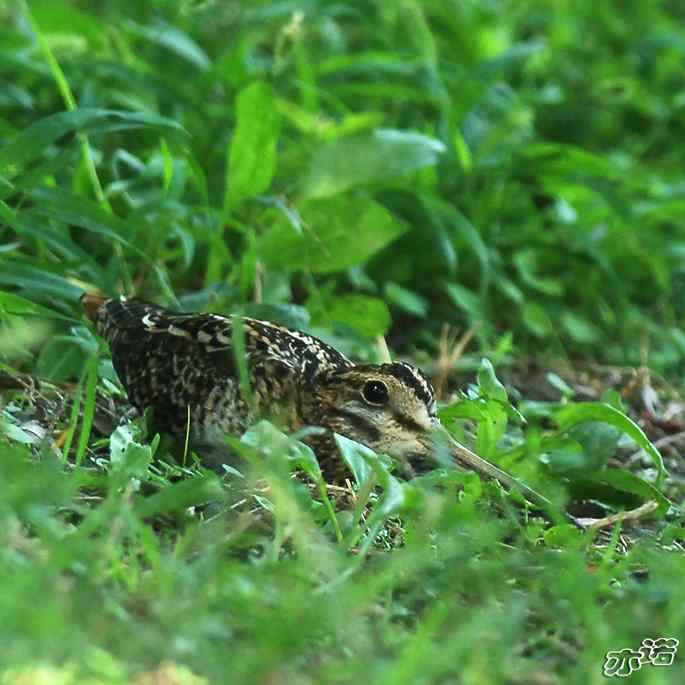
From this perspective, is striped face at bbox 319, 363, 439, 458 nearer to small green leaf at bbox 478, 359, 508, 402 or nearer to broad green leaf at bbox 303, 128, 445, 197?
small green leaf at bbox 478, 359, 508, 402

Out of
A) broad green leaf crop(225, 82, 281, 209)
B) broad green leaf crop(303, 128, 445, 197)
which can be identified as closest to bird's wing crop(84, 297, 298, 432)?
broad green leaf crop(225, 82, 281, 209)

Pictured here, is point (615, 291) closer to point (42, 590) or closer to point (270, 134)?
point (270, 134)

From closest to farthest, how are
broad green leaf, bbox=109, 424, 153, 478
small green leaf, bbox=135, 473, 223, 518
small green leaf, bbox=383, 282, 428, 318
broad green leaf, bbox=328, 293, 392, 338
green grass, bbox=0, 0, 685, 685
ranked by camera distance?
green grass, bbox=0, 0, 685, 685
small green leaf, bbox=135, 473, 223, 518
broad green leaf, bbox=109, 424, 153, 478
broad green leaf, bbox=328, 293, 392, 338
small green leaf, bbox=383, 282, 428, 318

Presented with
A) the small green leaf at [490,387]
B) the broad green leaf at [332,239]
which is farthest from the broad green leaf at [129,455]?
the broad green leaf at [332,239]

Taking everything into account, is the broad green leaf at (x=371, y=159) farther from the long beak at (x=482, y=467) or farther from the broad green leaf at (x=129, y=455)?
the broad green leaf at (x=129, y=455)

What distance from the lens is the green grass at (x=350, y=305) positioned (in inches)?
138

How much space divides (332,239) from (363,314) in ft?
1.16

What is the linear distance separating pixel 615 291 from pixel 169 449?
354 centimetres

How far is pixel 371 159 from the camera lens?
679 cm

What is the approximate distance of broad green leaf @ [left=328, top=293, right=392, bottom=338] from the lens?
6402mm

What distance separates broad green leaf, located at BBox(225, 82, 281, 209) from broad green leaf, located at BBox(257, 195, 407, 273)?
213 mm

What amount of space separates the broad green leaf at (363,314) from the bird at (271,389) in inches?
38.9

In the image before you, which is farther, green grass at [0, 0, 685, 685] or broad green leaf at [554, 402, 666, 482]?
broad green leaf at [554, 402, 666, 482]

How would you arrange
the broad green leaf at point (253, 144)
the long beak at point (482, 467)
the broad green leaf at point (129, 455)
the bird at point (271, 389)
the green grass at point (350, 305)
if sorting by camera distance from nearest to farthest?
1. the green grass at point (350, 305)
2. the broad green leaf at point (129, 455)
3. the long beak at point (482, 467)
4. the bird at point (271, 389)
5. the broad green leaf at point (253, 144)
